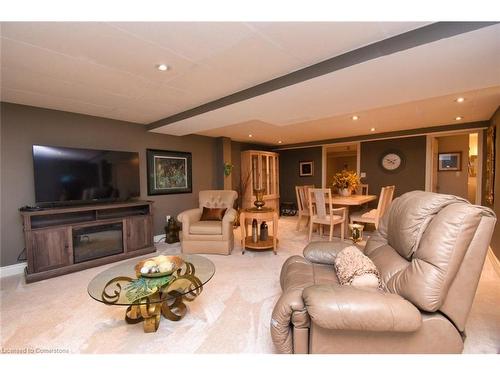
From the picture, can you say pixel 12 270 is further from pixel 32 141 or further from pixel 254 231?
pixel 254 231

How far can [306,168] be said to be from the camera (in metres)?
6.79

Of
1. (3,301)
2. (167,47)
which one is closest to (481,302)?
(167,47)

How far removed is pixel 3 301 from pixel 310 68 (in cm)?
353

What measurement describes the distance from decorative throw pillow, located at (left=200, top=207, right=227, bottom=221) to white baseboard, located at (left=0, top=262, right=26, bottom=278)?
2267 millimetres

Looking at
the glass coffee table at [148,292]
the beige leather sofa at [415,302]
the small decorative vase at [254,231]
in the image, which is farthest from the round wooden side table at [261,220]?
the beige leather sofa at [415,302]

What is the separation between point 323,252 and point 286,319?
868 millimetres

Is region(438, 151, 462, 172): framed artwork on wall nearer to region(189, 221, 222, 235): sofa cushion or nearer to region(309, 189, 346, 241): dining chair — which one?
region(309, 189, 346, 241): dining chair

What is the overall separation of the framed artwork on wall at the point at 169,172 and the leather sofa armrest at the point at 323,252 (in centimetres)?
317

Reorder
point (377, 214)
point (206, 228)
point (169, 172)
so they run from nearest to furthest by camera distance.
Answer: point (206, 228) < point (377, 214) < point (169, 172)

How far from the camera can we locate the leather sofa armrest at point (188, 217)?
341 cm

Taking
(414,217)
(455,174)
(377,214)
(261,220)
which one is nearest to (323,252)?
(414,217)

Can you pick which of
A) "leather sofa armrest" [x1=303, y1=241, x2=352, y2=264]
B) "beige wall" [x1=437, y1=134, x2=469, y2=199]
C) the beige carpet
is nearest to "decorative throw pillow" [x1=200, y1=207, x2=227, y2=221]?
the beige carpet

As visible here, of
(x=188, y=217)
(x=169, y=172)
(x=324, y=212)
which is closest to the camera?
(x=188, y=217)

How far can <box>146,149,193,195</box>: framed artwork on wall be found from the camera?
416cm
